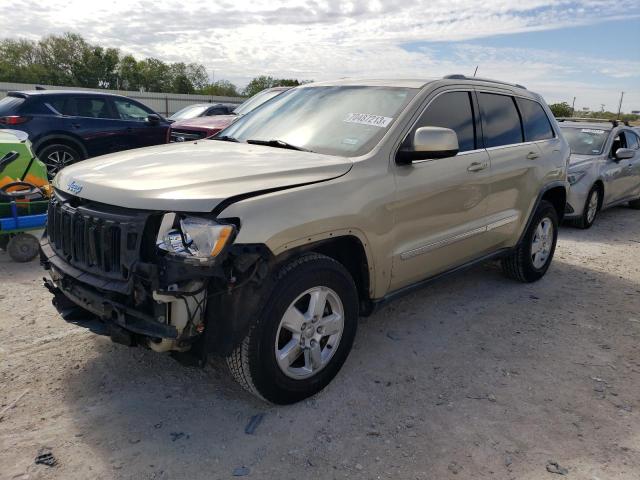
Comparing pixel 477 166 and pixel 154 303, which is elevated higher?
pixel 477 166

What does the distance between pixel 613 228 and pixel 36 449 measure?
28.8 feet

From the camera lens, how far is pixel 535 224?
514 cm

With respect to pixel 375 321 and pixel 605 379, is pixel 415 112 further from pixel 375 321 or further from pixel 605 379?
pixel 605 379

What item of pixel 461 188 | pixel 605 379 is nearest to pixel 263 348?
pixel 461 188

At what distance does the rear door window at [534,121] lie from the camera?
197 inches

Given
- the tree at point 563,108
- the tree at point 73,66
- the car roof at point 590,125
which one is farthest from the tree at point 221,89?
the car roof at point 590,125

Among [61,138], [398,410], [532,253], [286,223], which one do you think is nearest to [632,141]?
[532,253]

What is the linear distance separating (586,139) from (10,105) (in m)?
9.92

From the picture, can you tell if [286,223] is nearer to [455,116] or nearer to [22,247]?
[455,116]

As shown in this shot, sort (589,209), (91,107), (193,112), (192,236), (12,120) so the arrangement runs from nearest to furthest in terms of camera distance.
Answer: (192,236)
(589,209)
(12,120)
(91,107)
(193,112)

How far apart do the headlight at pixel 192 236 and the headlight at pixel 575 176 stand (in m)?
7.05

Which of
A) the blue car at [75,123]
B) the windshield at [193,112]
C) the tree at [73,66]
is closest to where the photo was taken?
the blue car at [75,123]

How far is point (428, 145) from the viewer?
130 inches

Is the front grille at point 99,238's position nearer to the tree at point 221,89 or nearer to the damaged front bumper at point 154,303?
the damaged front bumper at point 154,303
